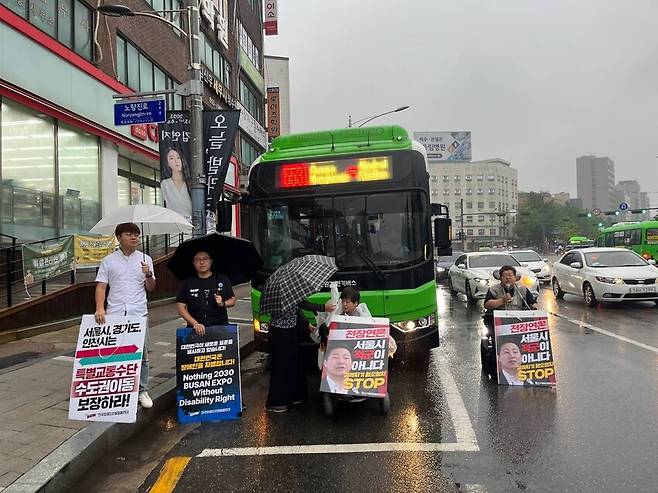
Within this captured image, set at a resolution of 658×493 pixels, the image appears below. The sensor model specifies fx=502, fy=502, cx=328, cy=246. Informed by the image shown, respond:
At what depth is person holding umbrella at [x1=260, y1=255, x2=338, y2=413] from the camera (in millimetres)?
5129

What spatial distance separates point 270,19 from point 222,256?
37.4m

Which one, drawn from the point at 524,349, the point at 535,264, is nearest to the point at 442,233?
the point at 524,349

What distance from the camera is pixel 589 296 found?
520 inches

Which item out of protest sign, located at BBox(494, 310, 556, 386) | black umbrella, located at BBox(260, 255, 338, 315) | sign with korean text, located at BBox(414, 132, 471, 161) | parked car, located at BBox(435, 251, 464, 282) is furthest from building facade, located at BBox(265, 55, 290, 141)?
black umbrella, located at BBox(260, 255, 338, 315)

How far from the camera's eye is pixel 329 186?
6.63 m

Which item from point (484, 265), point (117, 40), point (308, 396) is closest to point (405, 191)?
point (308, 396)

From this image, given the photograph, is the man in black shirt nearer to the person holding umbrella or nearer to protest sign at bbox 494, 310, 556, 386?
the person holding umbrella

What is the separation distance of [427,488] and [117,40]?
16556 mm

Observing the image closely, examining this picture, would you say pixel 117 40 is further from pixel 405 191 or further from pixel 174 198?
pixel 405 191

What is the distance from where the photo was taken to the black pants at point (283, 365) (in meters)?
5.33

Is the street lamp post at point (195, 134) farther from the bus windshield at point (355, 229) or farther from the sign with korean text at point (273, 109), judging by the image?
the sign with korean text at point (273, 109)

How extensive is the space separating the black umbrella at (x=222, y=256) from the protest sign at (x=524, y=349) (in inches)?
119

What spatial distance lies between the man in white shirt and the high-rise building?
194m

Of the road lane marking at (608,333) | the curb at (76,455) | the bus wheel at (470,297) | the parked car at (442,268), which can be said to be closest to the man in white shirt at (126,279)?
the curb at (76,455)
